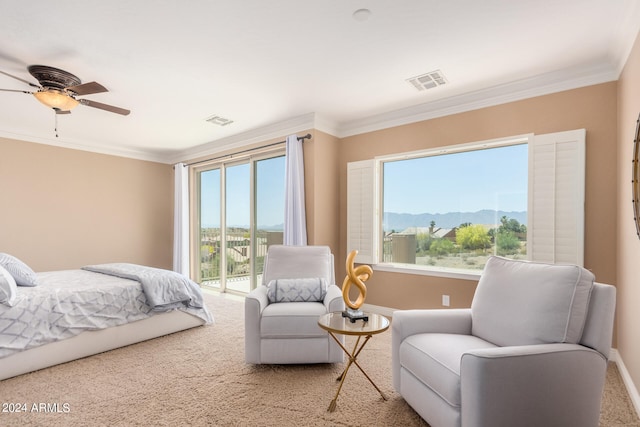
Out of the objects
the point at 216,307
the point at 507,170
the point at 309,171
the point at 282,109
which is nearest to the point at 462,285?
the point at 507,170

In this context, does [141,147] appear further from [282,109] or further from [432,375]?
[432,375]

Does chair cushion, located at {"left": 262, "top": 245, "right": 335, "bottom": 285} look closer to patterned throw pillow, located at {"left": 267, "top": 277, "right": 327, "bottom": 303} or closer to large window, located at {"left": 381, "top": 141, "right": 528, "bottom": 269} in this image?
patterned throw pillow, located at {"left": 267, "top": 277, "right": 327, "bottom": 303}

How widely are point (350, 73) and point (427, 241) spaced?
2.12 m

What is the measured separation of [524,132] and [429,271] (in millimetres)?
1705

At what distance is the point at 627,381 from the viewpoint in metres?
2.29

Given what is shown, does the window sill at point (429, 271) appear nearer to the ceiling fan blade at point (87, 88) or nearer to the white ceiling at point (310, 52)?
the white ceiling at point (310, 52)

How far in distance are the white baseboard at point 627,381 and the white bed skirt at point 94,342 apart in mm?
3738

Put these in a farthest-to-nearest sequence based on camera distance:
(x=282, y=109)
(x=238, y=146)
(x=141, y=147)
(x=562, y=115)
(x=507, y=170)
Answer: (x=141, y=147), (x=238, y=146), (x=282, y=109), (x=507, y=170), (x=562, y=115)

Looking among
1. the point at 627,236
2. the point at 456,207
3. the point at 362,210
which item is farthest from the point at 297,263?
the point at 627,236

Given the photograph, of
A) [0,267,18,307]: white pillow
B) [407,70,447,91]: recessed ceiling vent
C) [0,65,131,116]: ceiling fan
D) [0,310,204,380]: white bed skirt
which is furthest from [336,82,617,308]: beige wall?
[0,267,18,307]: white pillow

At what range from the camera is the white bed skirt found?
8.11ft

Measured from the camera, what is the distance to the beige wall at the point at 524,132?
272 cm

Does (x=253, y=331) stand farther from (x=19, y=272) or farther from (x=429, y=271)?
(x=19, y=272)

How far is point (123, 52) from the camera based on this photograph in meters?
2.55
